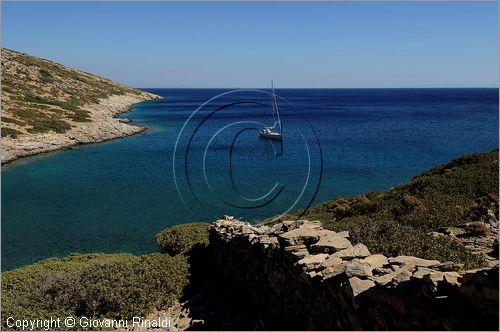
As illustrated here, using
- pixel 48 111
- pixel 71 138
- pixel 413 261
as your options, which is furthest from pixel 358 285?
pixel 48 111

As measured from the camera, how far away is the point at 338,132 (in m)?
82.6

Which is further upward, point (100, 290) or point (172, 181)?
point (100, 290)

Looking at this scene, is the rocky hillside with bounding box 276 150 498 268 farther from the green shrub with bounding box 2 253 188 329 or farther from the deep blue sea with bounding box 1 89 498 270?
the green shrub with bounding box 2 253 188 329

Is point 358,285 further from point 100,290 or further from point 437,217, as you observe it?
point 100,290

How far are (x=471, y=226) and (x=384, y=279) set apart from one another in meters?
6.56

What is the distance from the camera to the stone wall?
23.4 feet

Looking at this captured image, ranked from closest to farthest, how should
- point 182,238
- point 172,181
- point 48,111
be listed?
1. point 182,238
2. point 172,181
3. point 48,111

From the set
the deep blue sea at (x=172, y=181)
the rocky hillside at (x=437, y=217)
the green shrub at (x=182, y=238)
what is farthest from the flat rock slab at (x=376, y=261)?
the green shrub at (x=182, y=238)

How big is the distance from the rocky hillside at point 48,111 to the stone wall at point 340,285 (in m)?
44.1

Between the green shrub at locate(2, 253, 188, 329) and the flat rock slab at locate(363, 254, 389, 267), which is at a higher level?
the flat rock slab at locate(363, 254, 389, 267)

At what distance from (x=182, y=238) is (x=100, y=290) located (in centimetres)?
743

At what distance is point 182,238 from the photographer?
21.5 meters

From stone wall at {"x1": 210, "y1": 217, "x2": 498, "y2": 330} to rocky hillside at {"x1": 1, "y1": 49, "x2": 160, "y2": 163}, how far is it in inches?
1735

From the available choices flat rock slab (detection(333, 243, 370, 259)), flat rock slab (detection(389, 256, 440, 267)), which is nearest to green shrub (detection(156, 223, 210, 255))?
flat rock slab (detection(333, 243, 370, 259))
